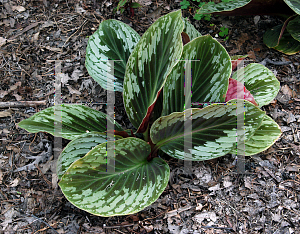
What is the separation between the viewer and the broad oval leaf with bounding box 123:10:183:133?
96 centimetres

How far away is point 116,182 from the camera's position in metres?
1.00

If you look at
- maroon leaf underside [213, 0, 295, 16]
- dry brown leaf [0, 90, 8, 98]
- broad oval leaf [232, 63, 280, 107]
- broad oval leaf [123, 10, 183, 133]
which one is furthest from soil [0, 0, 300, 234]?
broad oval leaf [123, 10, 183, 133]

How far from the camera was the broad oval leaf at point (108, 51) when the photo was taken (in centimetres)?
134

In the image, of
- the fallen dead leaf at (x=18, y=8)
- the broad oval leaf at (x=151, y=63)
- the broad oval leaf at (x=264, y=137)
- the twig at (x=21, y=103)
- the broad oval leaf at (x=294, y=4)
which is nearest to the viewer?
the broad oval leaf at (x=151, y=63)

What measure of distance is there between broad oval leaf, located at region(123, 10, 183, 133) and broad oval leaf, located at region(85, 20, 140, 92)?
0.26 meters

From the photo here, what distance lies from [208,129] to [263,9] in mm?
1162

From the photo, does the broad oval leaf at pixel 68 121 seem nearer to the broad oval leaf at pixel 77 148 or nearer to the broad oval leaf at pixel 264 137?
the broad oval leaf at pixel 77 148

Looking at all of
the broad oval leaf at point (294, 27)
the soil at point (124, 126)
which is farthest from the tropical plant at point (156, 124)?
the broad oval leaf at point (294, 27)

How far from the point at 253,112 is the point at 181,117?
0.85 feet

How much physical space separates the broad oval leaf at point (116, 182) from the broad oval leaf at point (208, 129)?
120 mm

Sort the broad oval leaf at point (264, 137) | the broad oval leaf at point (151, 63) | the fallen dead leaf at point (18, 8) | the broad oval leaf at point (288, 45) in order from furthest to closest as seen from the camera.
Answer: the fallen dead leaf at point (18, 8)
the broad oval leaf at point (288, 45)
the broad oval leaf at point (264, 137)
the broad oval leaf at point (151, 63)

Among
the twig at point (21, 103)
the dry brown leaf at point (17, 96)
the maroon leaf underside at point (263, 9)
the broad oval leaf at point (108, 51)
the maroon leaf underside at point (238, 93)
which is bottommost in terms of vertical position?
the twig at point (21, 103)

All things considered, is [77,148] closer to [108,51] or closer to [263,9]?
[108,51]

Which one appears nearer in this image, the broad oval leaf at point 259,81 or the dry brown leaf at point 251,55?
the broad oval leaf at point 259,81
